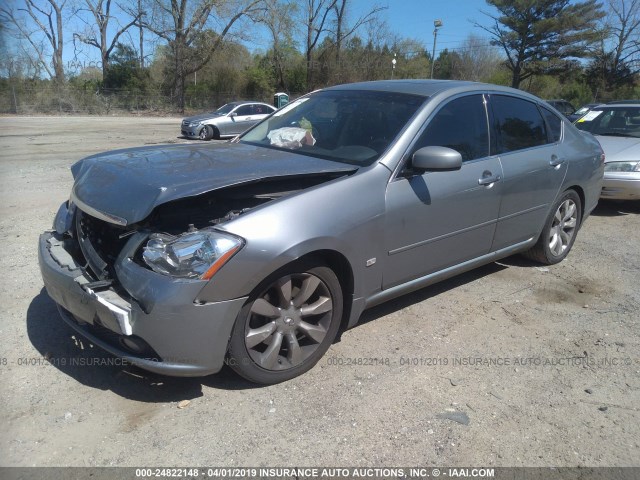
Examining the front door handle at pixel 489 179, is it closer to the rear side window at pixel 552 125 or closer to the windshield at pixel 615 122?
the rear side window at pixel 552 125

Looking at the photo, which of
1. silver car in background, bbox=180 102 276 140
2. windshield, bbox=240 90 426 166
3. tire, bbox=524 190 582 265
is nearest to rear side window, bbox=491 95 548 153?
tire, bbox=524 190 582 265

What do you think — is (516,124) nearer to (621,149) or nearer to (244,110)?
(621,149)

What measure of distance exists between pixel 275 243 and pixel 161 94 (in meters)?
42.3

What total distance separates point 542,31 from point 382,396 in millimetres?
45246

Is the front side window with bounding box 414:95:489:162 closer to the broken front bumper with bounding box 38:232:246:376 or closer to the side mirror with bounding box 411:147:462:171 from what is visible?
the side mirror with bounding box 411:147:462:171

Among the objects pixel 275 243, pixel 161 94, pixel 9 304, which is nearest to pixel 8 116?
pixel 161 94

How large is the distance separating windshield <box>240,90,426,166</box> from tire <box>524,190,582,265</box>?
82.1 inches

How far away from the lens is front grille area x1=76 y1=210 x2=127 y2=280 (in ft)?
9.29

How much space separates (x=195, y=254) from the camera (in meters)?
2.53

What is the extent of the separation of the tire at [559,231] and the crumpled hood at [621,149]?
266cm

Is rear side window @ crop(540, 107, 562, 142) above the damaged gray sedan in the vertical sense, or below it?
above

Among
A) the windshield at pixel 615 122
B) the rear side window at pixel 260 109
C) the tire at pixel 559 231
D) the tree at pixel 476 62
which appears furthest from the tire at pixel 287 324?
the tree at pixel 476 62

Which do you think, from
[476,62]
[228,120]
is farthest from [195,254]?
[476,62]

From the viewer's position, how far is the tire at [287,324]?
9.06ft
